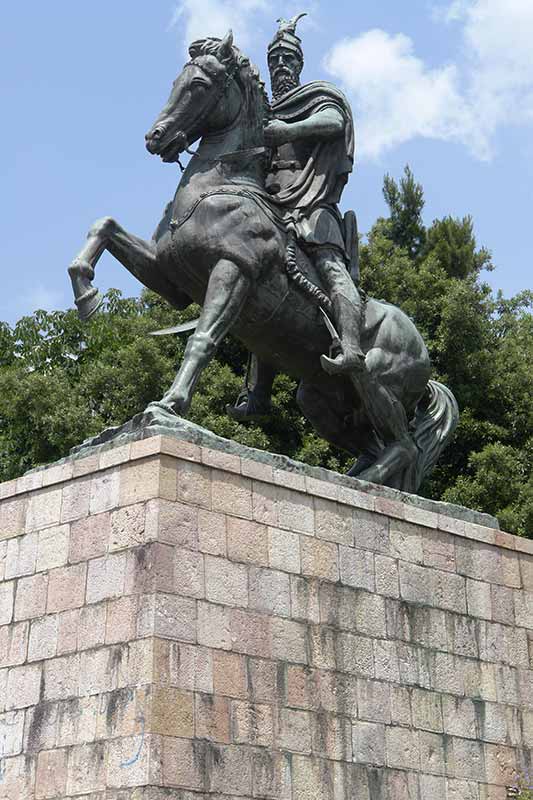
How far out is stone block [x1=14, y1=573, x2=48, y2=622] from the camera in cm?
920

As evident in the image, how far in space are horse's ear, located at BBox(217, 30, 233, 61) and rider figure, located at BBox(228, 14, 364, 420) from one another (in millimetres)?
689

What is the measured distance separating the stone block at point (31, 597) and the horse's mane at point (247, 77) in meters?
3.93

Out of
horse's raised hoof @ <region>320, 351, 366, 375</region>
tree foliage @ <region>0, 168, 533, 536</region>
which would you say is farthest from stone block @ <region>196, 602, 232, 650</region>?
tree foliage @ <region>0, 168, 533, 536</region>

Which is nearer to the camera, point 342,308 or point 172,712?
point 172,712

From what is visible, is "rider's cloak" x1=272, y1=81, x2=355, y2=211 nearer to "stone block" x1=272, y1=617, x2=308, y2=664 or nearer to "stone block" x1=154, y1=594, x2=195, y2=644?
"stone block" x1=272, y1=617, x2=308, y2=664

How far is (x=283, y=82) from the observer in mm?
11633

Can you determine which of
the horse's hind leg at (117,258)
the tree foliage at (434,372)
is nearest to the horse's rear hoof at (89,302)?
the horse's hind leg at (117,258)

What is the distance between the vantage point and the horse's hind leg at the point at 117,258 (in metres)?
10.0

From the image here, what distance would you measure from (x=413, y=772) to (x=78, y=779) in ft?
8.52

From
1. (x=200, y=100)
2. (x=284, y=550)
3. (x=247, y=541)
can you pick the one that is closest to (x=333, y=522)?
(x=284, y=550)

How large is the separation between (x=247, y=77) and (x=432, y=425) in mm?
3500

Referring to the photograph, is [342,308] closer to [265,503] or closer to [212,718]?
[265,503]

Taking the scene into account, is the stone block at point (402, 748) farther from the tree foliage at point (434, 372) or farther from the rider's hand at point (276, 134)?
the tree foliage at point (434, 372)

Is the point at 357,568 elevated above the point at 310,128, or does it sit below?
below
